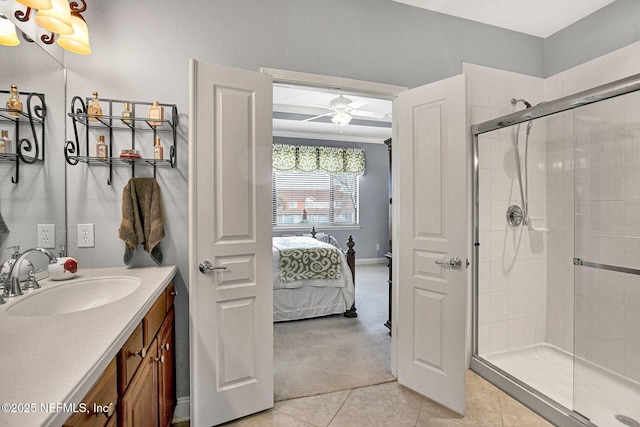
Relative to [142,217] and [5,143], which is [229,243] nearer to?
[142,217]

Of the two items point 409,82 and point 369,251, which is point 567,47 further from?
point 369,251

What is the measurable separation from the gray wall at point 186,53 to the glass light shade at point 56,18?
1.60 feet

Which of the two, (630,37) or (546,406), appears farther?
(630,37)

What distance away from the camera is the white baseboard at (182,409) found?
6.53 feet

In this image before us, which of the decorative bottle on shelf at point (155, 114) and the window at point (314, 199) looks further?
the window at point (314, 199)

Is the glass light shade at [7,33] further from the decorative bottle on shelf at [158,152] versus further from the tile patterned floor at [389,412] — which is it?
the tile patterned floor at [389,412]

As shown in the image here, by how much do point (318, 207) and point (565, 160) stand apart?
477 cm

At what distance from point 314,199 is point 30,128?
5.50 m

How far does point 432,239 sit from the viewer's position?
2.17 m

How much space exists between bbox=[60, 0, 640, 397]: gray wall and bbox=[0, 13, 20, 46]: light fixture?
20.1 inches

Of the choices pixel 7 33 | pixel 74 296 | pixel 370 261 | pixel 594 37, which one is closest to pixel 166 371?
pixel 74 296

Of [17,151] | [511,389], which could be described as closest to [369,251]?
[511,389]

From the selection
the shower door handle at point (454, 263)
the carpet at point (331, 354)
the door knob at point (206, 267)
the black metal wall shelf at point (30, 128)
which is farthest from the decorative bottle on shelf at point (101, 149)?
the shower door handle at point (454, 263)

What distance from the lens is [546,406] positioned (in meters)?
1.96
